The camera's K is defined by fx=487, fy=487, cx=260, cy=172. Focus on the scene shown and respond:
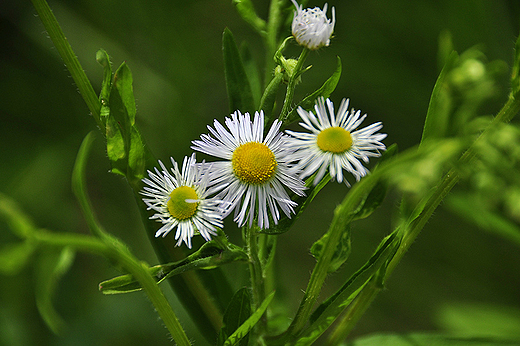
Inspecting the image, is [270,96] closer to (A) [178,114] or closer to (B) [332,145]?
(B) [332,145]

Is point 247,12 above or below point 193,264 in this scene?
above

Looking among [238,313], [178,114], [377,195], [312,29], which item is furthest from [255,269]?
[178,114]

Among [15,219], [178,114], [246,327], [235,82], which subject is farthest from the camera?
[178,114]


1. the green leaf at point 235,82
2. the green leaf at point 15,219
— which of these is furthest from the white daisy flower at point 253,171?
the green leaf at point 15,219

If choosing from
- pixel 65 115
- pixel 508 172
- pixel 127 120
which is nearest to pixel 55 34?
pixel 127 120

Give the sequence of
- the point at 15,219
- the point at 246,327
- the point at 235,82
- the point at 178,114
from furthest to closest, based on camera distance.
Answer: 1. the point at 178,114
2. the point at 235,82
3. the point at 246,327
4. the point at 15,219

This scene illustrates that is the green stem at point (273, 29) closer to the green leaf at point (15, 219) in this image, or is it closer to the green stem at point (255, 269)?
the green stem at point (255, 269)

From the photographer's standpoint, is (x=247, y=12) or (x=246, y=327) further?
(x=247, y=12)

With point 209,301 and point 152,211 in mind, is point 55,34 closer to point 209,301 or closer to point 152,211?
point 152,211
